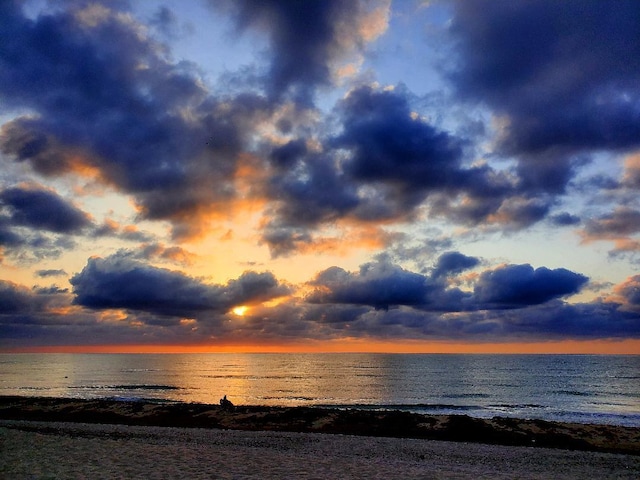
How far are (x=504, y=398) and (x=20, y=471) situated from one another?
2821 inches

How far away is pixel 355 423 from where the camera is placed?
123 ft

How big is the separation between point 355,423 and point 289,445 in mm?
11131

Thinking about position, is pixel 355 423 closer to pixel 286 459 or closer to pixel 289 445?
pixel 289 445

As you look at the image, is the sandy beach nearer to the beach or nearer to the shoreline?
the beach

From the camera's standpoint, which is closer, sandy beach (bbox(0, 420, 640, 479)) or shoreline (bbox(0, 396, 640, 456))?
sandy beach (bbox(0, 420, 640, 479))

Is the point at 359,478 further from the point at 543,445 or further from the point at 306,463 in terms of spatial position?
the point at 543,445

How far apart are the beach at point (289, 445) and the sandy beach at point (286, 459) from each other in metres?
0.06

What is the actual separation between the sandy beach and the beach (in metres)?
0.06

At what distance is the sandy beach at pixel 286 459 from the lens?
16.9 metres

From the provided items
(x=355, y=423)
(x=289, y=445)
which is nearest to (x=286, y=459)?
(x=289, y=445)

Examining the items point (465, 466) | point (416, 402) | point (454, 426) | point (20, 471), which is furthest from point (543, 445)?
point (416, 402)

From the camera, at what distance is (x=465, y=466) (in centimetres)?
2166

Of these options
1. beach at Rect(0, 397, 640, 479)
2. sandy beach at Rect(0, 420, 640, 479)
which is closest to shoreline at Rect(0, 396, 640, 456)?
beach at Rect(0, 397, 640, 479)

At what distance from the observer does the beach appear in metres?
17.8
